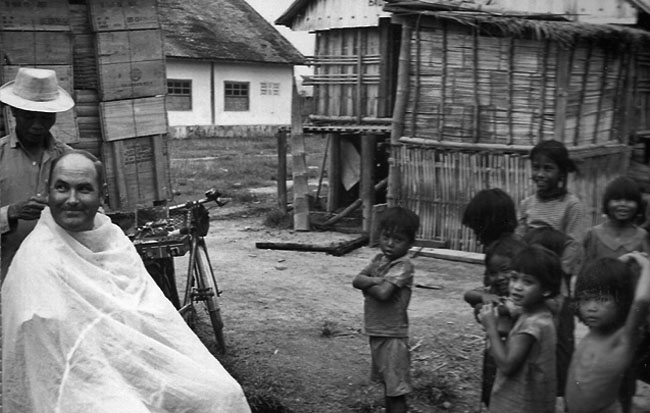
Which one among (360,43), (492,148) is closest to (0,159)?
(492,148)

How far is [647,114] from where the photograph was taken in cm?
1210

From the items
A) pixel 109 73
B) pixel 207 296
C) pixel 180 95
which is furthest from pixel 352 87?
pixel 180 95

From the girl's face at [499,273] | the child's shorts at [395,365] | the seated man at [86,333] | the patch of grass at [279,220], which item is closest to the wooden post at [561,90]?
the patch of grass at [279,220]

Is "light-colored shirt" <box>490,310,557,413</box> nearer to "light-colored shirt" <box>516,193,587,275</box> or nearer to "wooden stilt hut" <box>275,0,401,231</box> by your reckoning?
"light-colored shirt" <box>516,193,587,275</box>

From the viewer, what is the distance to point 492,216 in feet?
14.1

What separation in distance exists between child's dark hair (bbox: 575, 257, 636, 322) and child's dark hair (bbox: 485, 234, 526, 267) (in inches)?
22.5

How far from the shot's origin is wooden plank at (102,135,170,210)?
6148 mm

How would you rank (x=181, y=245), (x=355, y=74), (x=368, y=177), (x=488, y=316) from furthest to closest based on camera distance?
(x=355, y=74) < (x=368, y=177) < (x=181, y=245) < (x=488, y=316)

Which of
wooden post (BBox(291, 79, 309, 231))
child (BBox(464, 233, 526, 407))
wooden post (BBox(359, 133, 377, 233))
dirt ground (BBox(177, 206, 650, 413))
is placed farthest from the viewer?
wooden post (BBox(291, 79, 309, 231))

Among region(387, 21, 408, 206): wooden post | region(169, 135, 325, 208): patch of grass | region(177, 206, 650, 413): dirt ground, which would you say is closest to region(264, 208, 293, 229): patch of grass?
region(177, 206, 650, 413): dirt ground

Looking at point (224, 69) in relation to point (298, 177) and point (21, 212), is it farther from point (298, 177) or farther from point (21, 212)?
point (21, 212)

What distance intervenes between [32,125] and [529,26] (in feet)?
19.9

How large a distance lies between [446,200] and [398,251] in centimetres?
534

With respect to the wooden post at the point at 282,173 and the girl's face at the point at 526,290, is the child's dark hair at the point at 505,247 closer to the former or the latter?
the girl's face at the point at 526,290
